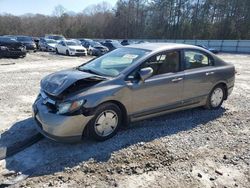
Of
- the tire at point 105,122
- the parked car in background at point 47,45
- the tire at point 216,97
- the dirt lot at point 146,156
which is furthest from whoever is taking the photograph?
the parked car in background at point 47,45

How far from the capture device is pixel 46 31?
72.1 m

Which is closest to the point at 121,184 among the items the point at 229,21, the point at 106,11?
the point at 229,21

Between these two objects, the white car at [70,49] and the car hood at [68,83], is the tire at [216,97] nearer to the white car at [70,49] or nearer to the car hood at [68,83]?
the car hood at [68,83]

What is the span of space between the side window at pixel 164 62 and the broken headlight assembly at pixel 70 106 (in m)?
1.47

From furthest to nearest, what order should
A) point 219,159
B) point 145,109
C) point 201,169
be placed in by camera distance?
1. point 145,109
2. point 219,159
3. point 201,169

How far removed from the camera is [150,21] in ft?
233

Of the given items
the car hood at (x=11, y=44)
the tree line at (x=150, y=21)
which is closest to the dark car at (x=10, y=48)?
the car hood at (x=11, y=44)

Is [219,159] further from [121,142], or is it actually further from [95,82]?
[95,82]

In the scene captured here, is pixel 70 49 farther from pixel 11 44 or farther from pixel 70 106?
pixel 70 106

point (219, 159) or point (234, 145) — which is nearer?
point (219, 159)

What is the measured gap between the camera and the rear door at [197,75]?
19.2ft

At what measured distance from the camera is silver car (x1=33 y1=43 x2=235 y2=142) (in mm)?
4426

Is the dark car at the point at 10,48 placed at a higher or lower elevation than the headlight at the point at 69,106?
lower

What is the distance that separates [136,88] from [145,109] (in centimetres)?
48
